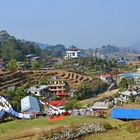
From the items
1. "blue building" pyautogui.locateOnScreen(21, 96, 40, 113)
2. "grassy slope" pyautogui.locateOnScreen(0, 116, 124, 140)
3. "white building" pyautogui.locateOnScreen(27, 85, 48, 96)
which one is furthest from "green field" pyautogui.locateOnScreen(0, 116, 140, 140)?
"white building" pyautogui.locateOnScreen(27, 85, 48, 96)

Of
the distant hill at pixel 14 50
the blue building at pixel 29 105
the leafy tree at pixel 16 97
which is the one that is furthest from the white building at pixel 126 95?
the distant hill at pixel 14 50

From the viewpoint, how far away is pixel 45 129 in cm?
1948

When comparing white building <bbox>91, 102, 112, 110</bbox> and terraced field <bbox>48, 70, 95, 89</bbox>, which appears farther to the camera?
terraced field <bbox>48, 70, 95, 89</bbox>

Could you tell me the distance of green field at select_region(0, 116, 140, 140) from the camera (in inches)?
739

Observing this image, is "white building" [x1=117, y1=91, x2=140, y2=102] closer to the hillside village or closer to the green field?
the hillside village

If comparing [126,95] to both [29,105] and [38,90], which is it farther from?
[29,105]

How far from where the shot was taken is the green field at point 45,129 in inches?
739

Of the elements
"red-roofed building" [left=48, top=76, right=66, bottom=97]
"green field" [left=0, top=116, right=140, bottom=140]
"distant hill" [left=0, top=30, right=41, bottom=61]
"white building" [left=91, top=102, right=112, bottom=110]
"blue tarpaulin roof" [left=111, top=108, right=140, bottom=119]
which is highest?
"distant hill" [left=0, top=30, right=41, bottom=61]

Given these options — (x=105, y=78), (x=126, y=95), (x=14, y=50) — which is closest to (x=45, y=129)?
(x=126, y=95)

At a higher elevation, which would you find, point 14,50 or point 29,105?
point 14,50

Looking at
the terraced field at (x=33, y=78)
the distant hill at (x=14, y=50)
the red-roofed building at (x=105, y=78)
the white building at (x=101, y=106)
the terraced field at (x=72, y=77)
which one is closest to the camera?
the white building at (x=101, y=106)

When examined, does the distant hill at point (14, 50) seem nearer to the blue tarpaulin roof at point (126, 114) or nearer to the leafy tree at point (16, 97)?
the leafy tree at point (16, 97)

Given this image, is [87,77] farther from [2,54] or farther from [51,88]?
[2,54]

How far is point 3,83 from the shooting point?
155 feet
